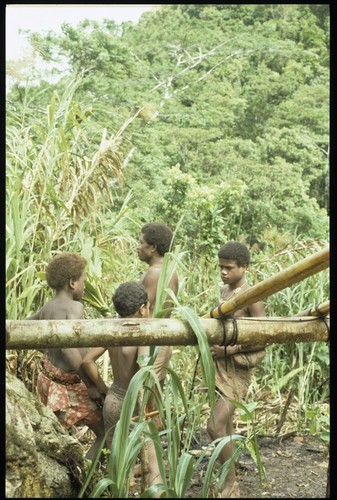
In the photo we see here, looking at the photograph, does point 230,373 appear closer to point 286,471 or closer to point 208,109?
point 286,471

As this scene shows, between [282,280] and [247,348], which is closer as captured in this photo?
[282,280]

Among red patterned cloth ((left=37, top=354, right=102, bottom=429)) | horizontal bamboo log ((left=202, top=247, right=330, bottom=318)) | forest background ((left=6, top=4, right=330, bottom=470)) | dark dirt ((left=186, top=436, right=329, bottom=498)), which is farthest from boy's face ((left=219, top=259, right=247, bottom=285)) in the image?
forest background ((left=6, top=4, right=330, bottom=470))

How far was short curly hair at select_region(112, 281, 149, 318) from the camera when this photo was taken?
2.84 m

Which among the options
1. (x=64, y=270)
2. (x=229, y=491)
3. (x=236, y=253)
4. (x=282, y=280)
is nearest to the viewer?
(x=282, y=280)

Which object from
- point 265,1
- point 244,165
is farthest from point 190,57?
point 265,1

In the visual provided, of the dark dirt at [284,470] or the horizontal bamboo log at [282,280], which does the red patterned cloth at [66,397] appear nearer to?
the dark dirt at [284,470]

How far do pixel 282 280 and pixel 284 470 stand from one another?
1.99 metres

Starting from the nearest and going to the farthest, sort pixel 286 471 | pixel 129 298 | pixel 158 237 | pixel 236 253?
1. pixel 129 298
2. pixel 236 253
3. pixel 158 237
4. pixel 286 471

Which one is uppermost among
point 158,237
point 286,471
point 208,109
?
point 208,109

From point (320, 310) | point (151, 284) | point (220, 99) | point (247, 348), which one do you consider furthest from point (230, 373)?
point (220, 99)

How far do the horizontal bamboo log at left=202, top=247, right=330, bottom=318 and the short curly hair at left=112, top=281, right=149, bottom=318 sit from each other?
59cm

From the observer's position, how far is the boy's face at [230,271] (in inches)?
128

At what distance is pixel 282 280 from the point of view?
2.11m

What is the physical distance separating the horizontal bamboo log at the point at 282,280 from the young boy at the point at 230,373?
80 centimetres
